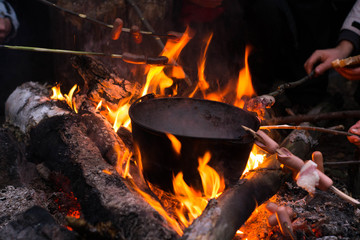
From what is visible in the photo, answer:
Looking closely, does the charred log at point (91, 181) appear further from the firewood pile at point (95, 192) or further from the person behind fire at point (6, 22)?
the person behind fire at point (6, 22)

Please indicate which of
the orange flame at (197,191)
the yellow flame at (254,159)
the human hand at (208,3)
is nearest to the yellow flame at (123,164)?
the orange flame at (197,191)

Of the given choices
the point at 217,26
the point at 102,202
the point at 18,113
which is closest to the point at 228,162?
the point at 102,202

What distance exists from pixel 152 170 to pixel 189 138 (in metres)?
0.47

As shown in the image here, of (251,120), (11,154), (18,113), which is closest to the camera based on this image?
(251,120)

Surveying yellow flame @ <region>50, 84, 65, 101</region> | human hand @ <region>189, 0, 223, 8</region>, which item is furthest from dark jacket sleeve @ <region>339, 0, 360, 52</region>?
yellow flame @ <region>50, 84, 65, 101</region>

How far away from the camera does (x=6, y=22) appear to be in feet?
11.9

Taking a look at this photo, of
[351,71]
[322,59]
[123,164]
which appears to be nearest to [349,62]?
[351,71]

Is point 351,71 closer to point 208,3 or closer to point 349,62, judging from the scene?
point 349,62

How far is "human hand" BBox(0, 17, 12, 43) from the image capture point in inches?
140

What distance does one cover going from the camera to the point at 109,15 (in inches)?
142

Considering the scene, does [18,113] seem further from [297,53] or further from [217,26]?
[297,53]

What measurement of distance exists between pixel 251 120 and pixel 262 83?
2316 millimetres

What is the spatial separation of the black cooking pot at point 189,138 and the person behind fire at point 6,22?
2.51 m

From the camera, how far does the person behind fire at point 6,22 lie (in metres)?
3.58
